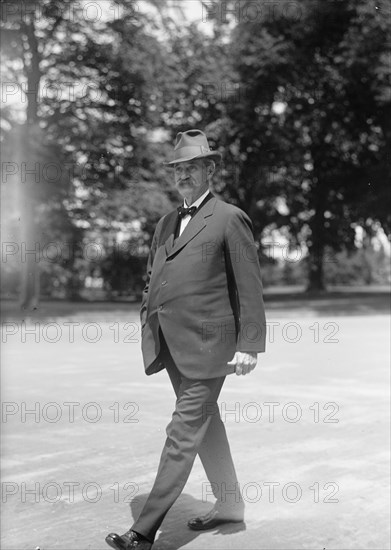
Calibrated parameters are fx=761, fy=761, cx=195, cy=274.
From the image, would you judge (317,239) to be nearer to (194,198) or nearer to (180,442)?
(194,198)

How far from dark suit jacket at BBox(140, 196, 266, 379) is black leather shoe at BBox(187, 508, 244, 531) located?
83cm

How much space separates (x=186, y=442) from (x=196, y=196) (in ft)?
4.16

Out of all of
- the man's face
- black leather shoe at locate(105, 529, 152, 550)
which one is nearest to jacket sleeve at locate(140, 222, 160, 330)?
the man's face

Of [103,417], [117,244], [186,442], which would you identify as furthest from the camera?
[117,244]

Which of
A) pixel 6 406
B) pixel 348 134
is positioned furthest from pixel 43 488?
pixel 348 134

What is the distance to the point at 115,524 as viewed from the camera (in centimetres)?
412

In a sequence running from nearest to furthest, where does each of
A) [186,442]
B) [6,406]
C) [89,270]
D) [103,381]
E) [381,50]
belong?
[186,442], [6,406], [103,381], [381,50], [89,270]

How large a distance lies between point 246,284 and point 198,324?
1.03ft

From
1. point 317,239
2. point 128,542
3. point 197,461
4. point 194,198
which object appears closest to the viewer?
point 128,542

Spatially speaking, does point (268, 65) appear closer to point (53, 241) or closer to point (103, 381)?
point (53, 241)

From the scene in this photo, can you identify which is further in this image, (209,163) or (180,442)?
(209,163)

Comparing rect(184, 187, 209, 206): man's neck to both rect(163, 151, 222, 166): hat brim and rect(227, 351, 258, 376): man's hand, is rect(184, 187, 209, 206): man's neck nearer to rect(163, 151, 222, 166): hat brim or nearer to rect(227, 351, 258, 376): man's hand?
rect(163, 151, 222, 166): hat brim

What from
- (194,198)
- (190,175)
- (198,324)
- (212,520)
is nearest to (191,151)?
(190,175)

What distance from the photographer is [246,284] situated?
12.6 feet
